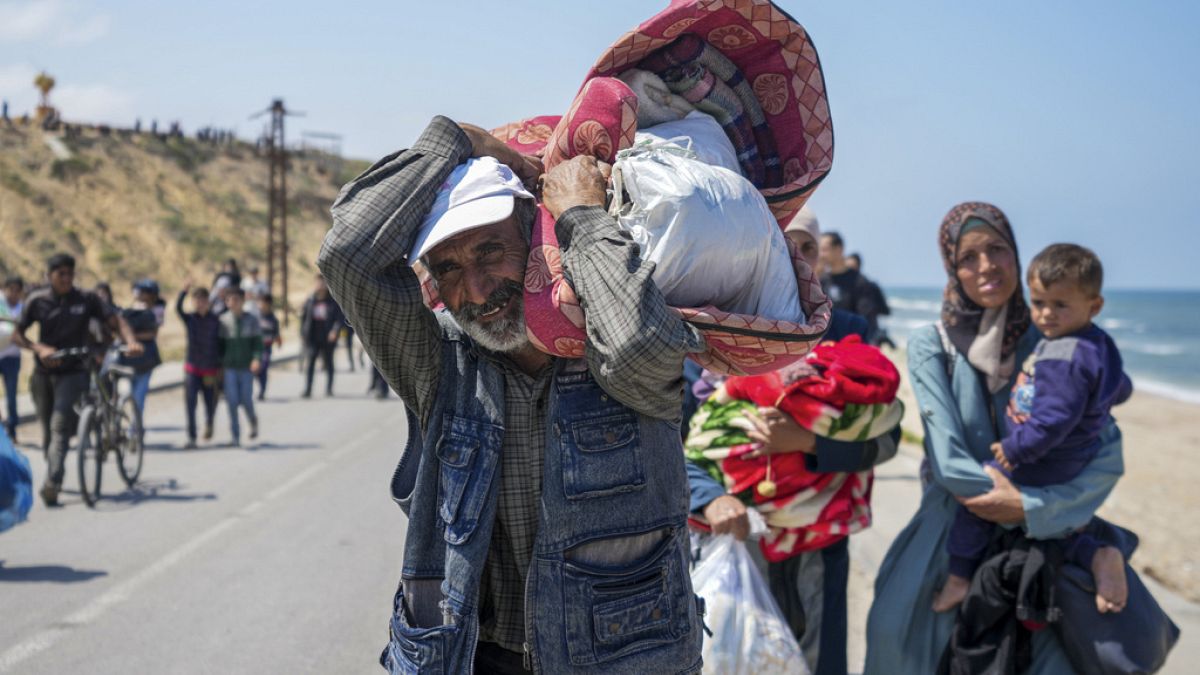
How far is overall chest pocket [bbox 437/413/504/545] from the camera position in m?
2.20

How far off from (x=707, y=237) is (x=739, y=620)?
6.09 feet

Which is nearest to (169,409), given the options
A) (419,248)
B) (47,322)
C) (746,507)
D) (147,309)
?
(147,309)

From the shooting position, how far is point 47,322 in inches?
376

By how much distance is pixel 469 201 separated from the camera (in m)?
2.09

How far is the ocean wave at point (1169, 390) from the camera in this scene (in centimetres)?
3931

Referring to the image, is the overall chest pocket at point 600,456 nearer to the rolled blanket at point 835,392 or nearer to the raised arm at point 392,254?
the raised arm at point 392,254

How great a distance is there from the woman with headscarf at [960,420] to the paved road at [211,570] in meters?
2.74

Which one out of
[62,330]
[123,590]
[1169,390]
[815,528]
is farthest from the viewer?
[1169,390]

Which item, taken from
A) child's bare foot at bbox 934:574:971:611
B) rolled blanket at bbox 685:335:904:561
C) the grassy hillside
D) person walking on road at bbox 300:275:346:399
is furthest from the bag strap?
the grassy hillside

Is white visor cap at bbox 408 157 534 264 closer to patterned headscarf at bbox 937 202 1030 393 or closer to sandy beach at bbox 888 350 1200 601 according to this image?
patterned headscarf at bbox 937 202 1030 393

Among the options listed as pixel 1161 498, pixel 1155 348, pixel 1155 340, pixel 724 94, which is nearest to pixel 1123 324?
pixel 1155 340

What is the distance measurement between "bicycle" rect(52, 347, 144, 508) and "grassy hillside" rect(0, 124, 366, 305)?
109ft

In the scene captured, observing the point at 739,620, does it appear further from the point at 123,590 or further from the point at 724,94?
the point at 123,590

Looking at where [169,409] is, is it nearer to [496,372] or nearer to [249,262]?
[496,372]
